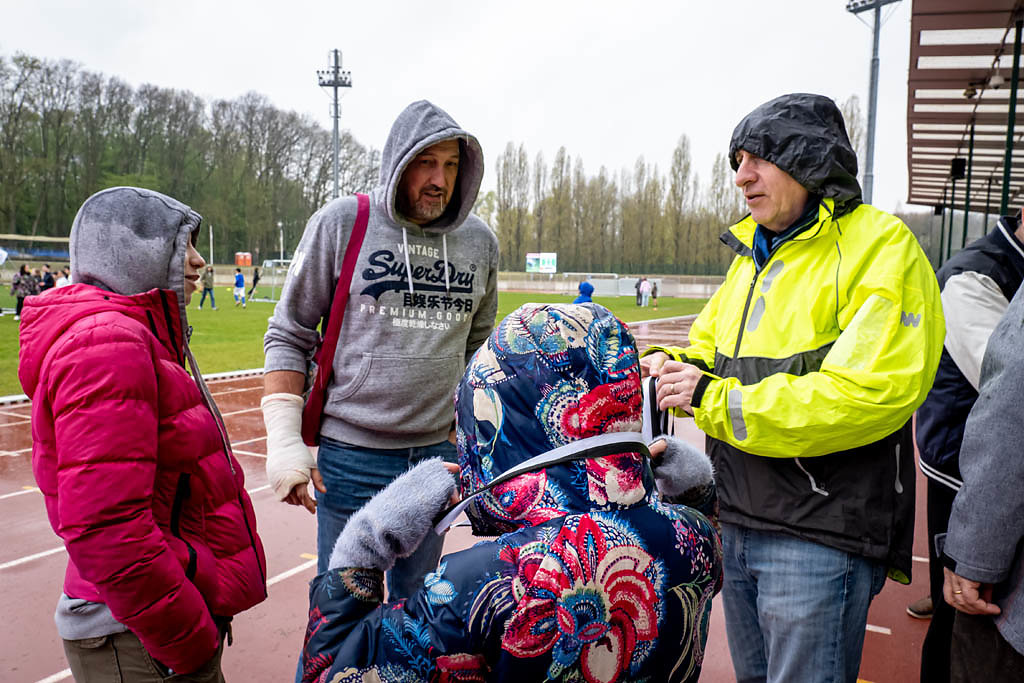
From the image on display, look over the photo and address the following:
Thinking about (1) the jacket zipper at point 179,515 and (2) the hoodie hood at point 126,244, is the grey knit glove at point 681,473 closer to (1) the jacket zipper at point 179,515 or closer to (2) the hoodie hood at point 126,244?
(1) the jacket zipper at point 179,515

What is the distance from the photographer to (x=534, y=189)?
6825 centimetres

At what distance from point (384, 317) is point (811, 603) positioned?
1.46 metres

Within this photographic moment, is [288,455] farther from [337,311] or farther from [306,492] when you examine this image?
[337,311]

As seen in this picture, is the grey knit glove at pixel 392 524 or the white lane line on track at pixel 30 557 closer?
the grey knit glove at pixel 392 524

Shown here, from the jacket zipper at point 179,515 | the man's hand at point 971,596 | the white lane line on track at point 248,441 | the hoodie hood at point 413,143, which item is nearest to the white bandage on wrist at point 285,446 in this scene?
the jacket zipper at point 179,515

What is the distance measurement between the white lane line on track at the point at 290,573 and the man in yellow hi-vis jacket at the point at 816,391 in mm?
2901

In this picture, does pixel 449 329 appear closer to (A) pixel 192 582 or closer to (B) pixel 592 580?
(A) pixel 192 582

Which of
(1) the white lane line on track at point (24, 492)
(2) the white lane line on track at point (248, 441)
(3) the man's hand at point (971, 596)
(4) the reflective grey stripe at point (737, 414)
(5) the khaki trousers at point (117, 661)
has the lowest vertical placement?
(1) the white lane line on track at point (24, 492)

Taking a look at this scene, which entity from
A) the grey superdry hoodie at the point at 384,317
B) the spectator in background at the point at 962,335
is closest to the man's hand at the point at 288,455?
the grey superdry hoodie at the point at 384,317

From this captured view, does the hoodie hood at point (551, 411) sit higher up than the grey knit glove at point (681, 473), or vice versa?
the hoodie hood at point (551, 411)

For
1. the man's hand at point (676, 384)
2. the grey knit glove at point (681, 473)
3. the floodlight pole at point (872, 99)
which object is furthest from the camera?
the floodlight pole at point (872, 99)

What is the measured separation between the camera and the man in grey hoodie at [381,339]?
2.30 meters

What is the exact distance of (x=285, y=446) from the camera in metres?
2.17

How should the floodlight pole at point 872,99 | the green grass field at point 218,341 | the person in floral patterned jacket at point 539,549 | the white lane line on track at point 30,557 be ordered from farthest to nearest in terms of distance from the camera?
the floodlight pole at point 872,99, the green grass field at point 218,341, the white lane line on track at point 30,557, the person in floral patterned jacket at point 539,549
